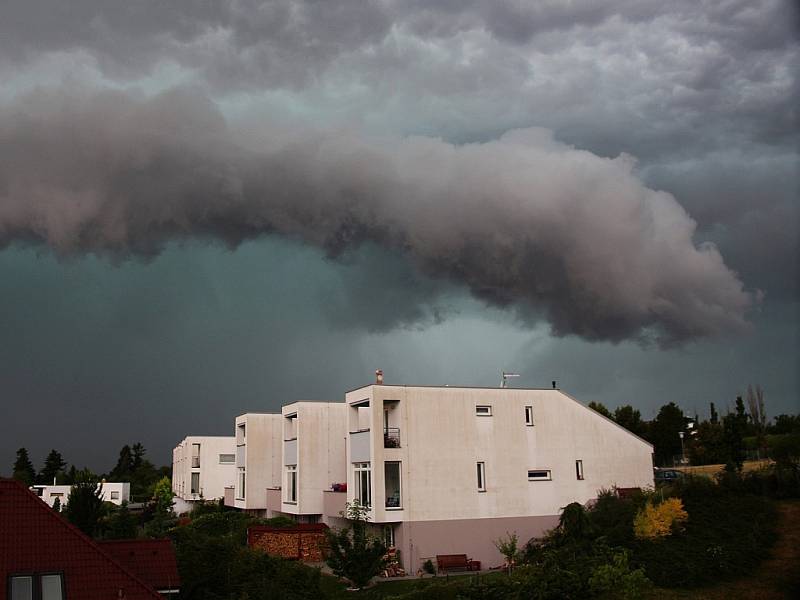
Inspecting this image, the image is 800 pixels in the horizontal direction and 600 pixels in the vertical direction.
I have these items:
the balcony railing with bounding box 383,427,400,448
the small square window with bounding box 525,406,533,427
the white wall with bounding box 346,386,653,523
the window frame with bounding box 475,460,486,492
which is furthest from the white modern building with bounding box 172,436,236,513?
the small square window with bounding box 525,406,533,427

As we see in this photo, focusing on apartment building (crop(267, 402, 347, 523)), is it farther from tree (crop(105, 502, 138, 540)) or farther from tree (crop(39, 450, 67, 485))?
tree (crop(39, 450, 67, 485))

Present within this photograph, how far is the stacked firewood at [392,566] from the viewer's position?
34000 millimetres

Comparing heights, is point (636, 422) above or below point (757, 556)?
above

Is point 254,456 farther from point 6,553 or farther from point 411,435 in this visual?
point 6,553

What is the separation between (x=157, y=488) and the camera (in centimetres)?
8444

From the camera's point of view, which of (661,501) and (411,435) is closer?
(661,501)

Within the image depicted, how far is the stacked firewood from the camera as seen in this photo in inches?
1339

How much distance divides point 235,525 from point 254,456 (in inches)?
249

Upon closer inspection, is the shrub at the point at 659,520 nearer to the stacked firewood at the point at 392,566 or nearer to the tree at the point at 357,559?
the tree at the point at 357,559

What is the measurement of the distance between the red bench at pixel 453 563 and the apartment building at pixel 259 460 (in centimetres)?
2056

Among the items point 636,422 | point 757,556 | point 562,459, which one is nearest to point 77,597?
point 757,556

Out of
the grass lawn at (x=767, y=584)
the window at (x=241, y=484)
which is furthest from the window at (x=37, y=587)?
the window at (x=241, y=484)

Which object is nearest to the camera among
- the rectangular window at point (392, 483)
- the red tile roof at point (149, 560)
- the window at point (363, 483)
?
the red tile roof at point (149, 560)

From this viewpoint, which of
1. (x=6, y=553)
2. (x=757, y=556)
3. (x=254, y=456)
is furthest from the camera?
(x=254, y=456)
